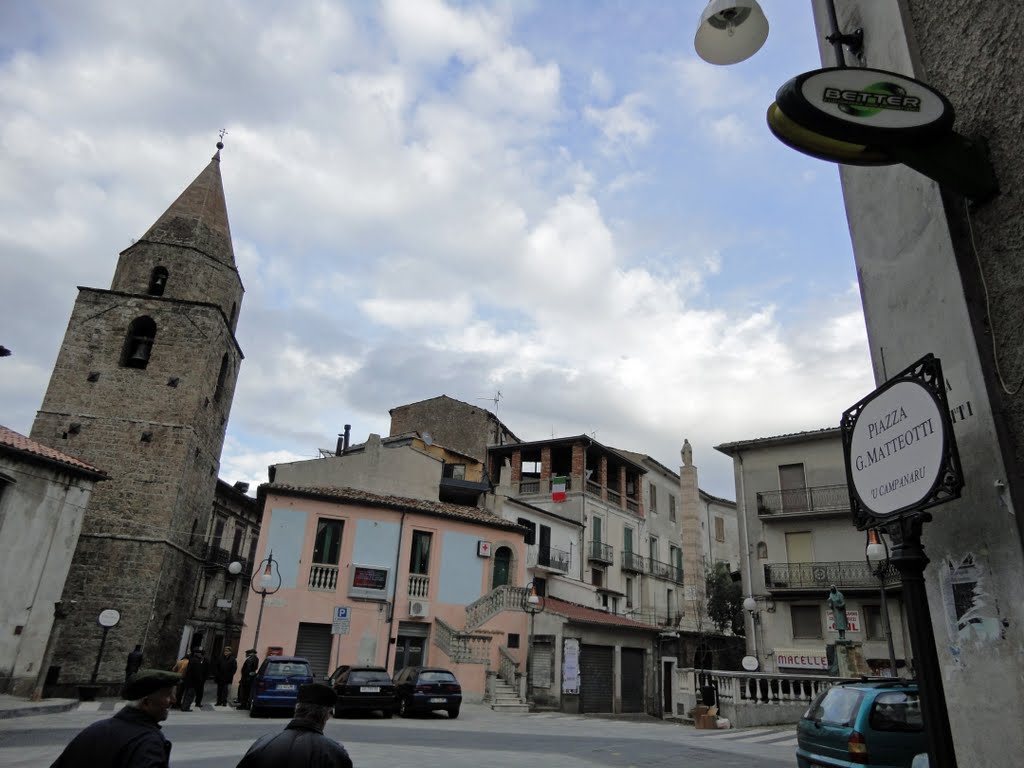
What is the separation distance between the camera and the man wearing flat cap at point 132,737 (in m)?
3.34

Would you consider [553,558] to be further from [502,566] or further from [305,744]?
[305,744]

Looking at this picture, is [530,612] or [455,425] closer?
[530,612]

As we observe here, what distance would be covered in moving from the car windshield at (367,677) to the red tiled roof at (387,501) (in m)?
8.36

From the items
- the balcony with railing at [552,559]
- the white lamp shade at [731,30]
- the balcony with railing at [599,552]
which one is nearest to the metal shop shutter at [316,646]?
the balcony with railing at [552,559]

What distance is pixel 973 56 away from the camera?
13.2 feet

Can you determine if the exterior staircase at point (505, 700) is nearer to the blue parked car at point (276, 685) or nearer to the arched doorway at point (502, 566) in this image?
the arched doorway at point (502, 566)

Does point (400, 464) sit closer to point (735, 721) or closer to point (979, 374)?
point (735, 721)

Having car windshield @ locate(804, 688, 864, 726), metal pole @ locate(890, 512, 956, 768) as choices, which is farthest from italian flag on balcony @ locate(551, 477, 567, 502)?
metal pole @ locate(890, 512, 956, 768)

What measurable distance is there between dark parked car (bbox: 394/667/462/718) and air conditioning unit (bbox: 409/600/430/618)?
18.7 ft

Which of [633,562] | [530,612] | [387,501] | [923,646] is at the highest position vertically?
[633,562]

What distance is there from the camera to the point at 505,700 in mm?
22422

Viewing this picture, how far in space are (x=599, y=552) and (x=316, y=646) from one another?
17.5 meters

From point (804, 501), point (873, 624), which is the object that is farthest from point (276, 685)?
point (873, 624)

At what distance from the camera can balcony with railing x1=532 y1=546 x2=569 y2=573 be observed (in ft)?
105
